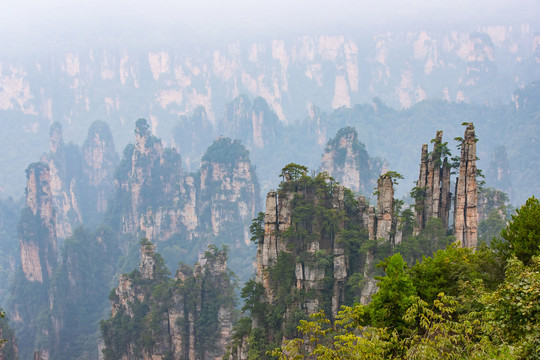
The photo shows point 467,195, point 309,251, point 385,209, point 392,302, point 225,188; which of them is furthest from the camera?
point 225,188

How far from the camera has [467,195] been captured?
34.4m

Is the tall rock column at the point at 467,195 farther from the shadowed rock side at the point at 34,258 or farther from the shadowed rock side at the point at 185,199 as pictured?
the shadowed rock side at the point at 34,258

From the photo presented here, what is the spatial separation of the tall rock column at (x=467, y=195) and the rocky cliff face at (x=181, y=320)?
2364 cm

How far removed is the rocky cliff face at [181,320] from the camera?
1930 inches

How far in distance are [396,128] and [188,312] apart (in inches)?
4901

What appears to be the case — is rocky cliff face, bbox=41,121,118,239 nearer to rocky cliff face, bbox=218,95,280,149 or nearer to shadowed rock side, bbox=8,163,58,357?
shadowed rock side, bbox=8,163,58,357

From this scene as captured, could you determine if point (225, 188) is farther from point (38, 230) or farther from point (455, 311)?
point (455, 311)

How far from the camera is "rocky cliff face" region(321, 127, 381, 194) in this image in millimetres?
99875

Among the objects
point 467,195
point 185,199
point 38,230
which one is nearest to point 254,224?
point 467,195

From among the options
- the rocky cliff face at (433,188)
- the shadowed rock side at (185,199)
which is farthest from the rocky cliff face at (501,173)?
the rocky cliff face at (433,188)

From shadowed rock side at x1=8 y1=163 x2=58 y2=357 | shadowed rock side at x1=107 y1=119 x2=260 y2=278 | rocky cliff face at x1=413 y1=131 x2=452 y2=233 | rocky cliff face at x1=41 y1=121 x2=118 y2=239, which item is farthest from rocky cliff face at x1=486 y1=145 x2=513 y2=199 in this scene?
shadowed rock side at x1=8 y1=163 x2=58 y2=357

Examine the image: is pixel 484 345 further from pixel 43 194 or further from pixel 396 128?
pixel 396 128

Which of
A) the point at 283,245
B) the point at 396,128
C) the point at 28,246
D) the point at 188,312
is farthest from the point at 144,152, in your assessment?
the point at 396,128

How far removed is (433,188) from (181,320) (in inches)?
1028
